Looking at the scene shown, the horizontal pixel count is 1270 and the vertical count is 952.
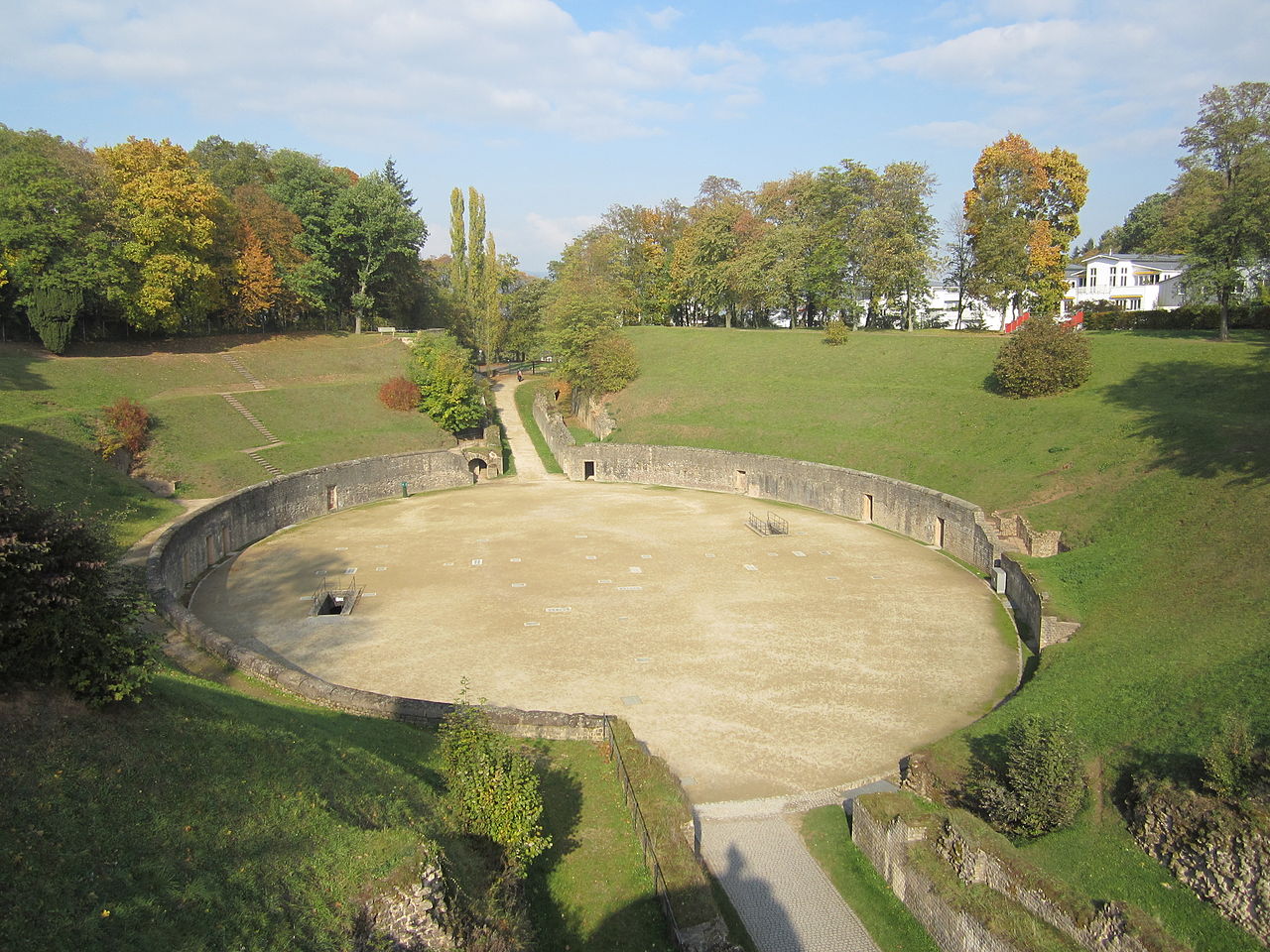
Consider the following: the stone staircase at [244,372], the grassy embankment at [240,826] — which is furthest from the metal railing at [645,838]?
the stone staircase at [244,372]

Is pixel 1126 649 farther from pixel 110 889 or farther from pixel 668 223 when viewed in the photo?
pixel 668 223

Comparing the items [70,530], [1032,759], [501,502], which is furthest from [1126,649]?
[501,502]

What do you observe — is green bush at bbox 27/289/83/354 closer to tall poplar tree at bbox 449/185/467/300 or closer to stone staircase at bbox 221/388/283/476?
stone staircase at bbox 221/388/283/476

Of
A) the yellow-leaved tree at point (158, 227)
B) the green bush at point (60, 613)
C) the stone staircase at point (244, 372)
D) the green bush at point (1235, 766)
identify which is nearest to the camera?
the green bush at point (60, 613)

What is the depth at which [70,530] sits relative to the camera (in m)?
7.77

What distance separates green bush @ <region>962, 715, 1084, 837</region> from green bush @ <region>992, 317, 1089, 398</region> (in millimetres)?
23090

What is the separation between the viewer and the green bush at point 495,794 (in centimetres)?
839

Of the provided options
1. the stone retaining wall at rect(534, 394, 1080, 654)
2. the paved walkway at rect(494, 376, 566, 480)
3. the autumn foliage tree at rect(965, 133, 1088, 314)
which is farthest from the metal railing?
the autumn foliage tree at rect(965, 133, 1088, 314)

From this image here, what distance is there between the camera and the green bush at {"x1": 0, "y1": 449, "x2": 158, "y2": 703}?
7066mm

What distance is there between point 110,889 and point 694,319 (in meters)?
67.1

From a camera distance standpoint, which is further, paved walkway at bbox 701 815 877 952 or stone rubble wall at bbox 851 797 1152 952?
paved walkway at bbox 701 815 877 952

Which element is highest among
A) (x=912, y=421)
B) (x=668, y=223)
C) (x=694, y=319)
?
(x=668, y=223)

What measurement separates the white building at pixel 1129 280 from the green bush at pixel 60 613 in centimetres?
6317

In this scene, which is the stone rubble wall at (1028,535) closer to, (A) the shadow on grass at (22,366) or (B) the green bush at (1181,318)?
(B) the green bush at (1181,318)
